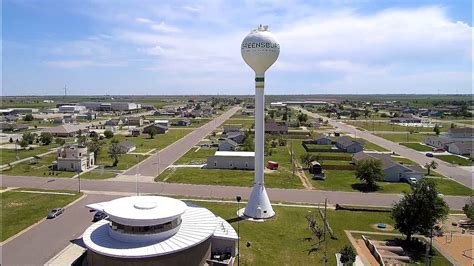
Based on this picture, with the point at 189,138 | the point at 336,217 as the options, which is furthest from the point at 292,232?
the point at 189,138

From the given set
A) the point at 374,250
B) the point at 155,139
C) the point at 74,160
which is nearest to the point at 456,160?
the point at 374,250

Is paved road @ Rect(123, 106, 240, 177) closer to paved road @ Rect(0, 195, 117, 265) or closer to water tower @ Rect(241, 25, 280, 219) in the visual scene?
paved road @ Rect(0, 195, 117, 265)

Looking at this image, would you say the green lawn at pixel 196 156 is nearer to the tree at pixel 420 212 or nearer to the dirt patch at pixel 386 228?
the dirt patch at pixel 386 228

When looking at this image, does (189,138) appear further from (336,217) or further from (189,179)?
(336,217)

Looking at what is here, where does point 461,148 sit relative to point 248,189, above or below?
above

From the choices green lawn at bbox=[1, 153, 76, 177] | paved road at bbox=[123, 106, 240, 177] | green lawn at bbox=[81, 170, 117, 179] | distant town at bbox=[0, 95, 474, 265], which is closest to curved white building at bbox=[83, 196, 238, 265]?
distant town at bbox=[0, 95, 474, 265]

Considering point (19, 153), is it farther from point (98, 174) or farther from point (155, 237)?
point (155, 237)
